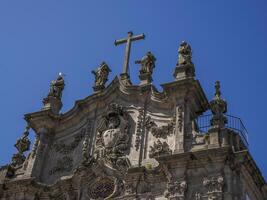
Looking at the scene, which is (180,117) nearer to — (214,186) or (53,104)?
(214,186)

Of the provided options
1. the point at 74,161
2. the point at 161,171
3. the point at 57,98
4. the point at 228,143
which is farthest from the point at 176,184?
the point at 57,98

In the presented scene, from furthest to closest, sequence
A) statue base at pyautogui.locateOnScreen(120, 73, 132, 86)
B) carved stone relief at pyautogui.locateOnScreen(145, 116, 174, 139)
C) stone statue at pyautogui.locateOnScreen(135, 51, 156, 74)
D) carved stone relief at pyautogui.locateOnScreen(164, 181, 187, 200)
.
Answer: statue base at pyautogui.locateOnScreen(120, 73, 132, 86)
stone statue at pyautogui.locateOnScreen(135, 51, 156, 74)
carved stone relief at pyautogui.locateOnScreen(145, 116, 174, 139)
carved stone relief at pyautogui.locateOnScreen(164, 181, 187, 200)

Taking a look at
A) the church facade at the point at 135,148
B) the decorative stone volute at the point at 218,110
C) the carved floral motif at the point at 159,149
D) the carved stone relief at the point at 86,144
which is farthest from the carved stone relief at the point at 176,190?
Answer: the carved stone relief at the point at 86,144

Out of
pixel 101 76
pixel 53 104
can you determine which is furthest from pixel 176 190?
pixel 53 104

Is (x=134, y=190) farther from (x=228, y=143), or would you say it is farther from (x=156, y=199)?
(x=228, y=143)

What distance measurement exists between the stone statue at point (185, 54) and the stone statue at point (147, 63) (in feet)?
4.57

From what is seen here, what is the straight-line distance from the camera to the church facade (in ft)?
58.7

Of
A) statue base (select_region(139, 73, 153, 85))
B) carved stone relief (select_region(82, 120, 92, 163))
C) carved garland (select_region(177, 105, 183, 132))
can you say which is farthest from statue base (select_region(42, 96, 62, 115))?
carved garland (select_region(177, 105, 183, 132))

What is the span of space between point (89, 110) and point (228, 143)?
661 cm

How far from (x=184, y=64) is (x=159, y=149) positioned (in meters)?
3.48

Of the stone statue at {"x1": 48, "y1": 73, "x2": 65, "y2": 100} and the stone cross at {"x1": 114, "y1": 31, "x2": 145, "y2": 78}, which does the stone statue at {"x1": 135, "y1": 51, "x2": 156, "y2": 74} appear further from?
the stone statue at {"x1": 48, "y1": 73, "x2": 65, "y2": 100}

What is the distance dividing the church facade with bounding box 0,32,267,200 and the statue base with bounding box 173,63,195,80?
0.12 feet

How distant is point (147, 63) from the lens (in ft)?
72.6

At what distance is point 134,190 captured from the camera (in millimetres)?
18859
